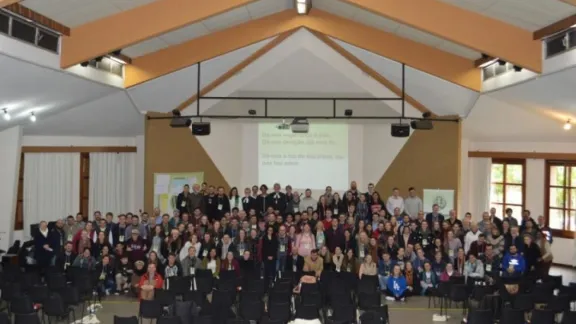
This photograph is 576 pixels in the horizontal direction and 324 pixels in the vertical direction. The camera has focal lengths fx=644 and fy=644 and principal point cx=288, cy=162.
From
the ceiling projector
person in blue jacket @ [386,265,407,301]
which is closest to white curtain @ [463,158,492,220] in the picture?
the ceiling projector

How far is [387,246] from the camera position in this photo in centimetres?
1327

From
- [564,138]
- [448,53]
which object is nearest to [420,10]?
[448,53]

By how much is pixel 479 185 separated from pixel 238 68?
7735mm

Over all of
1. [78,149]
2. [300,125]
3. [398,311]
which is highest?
[300,125]

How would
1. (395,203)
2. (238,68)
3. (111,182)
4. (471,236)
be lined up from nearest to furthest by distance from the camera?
1. (471,236)
2. (395,203)
3. (238,68)
4. (111,182)

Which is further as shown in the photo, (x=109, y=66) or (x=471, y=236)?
(x=109, y=66)

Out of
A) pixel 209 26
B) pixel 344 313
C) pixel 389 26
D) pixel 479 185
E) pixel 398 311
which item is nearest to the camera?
pixel 344 313

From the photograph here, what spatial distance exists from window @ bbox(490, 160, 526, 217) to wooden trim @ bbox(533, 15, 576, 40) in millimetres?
7385

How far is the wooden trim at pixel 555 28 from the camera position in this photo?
9.77 metres

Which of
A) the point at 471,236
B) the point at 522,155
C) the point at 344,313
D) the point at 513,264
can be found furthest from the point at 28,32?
the point at 522,155

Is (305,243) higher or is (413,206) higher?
(413,206)

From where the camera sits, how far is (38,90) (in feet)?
40.1

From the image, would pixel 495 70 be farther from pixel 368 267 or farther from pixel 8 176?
pixel 8 176

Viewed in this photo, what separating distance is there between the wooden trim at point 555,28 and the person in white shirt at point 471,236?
425 cm
